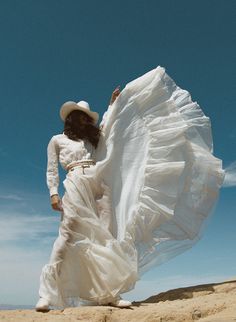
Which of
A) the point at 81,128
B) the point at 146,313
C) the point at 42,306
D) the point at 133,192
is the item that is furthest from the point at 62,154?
the point at 146,313

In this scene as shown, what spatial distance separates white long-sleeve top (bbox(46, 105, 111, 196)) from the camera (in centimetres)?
607

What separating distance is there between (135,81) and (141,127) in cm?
68

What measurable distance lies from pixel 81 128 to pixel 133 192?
1149mm

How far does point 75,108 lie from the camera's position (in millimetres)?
6359

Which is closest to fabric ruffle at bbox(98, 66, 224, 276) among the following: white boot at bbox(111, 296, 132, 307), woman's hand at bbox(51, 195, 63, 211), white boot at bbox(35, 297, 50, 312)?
white boot at bbox(111, 296, 132, 307)

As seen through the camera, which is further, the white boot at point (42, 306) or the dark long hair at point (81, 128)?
the dark long hair at point (81, 128)

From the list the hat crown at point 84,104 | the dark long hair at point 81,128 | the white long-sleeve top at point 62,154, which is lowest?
the white long-sleeve top at point 62,154

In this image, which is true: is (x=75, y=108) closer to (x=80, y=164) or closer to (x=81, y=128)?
(x=81, y=128)

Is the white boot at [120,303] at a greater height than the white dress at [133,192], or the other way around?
the white dress at [133,192]

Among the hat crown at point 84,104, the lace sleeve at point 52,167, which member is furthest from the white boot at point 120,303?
the hat crown at point 84,104

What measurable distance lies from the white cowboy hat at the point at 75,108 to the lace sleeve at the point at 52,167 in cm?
41

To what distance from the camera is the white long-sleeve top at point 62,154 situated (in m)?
6.07

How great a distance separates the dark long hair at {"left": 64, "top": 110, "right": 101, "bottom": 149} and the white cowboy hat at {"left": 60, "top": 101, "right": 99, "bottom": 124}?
5 centimetres

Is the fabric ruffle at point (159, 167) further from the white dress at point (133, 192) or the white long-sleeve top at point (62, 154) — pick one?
the white long-sleeve top at point (62, 154)
